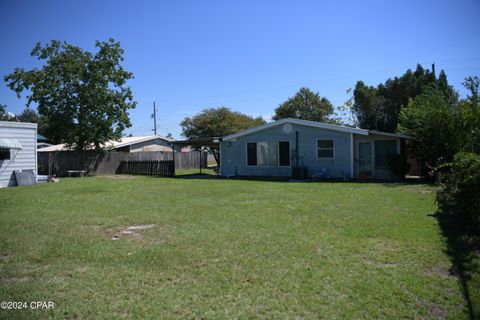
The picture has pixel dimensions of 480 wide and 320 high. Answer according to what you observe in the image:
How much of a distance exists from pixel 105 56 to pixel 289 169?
15.4 m

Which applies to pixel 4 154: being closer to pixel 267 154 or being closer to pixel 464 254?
pixel 267 154

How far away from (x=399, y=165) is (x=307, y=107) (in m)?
27.9

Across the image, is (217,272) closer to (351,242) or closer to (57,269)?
(57,269)

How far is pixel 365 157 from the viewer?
687 inches

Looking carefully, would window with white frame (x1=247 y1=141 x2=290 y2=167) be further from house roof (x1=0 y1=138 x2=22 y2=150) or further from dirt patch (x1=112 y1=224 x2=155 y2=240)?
dirt patch (x1=112 y1=224 x2=155 y2=240)

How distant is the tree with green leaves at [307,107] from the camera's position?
42.4 m

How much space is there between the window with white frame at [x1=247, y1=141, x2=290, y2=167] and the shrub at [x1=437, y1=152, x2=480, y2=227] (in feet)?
39.7

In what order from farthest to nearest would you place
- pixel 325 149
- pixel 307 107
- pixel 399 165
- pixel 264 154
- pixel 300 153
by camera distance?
pixel 307 107 < pixel 264 154 < pixel 300 153 < pixel 325 149 < pixel 399 165

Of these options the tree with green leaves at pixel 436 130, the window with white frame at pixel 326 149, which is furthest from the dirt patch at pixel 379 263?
the window with white frame at pixel 326 149

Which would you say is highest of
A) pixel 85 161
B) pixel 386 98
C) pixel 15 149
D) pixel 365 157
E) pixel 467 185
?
pixel 386 98

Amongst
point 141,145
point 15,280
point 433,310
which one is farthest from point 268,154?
point 141,145

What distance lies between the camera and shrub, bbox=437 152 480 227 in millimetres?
5680

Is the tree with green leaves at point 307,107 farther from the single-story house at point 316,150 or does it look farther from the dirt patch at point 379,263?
the dirt patch at point 379,263

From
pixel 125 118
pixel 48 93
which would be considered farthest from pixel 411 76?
pixel 48 93
